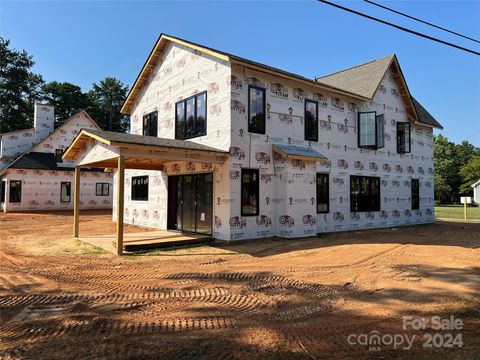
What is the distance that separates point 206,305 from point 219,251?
513 cm

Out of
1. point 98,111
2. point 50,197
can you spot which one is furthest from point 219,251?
point 98,111

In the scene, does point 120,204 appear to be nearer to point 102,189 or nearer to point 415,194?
point 415,194

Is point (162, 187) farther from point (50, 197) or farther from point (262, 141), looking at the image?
point (50, 197)

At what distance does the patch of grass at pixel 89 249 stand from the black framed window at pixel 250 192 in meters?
4.89

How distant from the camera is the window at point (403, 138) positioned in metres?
19.2

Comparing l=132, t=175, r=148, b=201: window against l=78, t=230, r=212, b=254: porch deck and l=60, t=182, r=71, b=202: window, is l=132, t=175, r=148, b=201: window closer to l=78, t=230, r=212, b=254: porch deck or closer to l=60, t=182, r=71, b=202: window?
l=78, t=230, r=212, b=254: porch deck

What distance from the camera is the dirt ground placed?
4.03 meters

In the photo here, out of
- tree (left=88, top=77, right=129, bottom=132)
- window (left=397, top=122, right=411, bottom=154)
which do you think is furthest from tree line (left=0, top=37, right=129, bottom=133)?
window (left=397, top=122, right=411, bottom=154)

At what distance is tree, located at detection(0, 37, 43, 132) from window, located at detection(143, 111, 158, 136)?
36561mm

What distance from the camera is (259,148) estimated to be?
13.1m

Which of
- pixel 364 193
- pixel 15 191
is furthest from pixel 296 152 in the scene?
pixel 15 191

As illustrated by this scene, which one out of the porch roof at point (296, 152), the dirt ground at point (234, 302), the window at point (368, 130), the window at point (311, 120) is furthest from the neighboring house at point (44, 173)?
the window at point (368, 130)

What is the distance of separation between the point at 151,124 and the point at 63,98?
41253mm

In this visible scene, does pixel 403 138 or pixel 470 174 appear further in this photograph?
pixel 470 174
